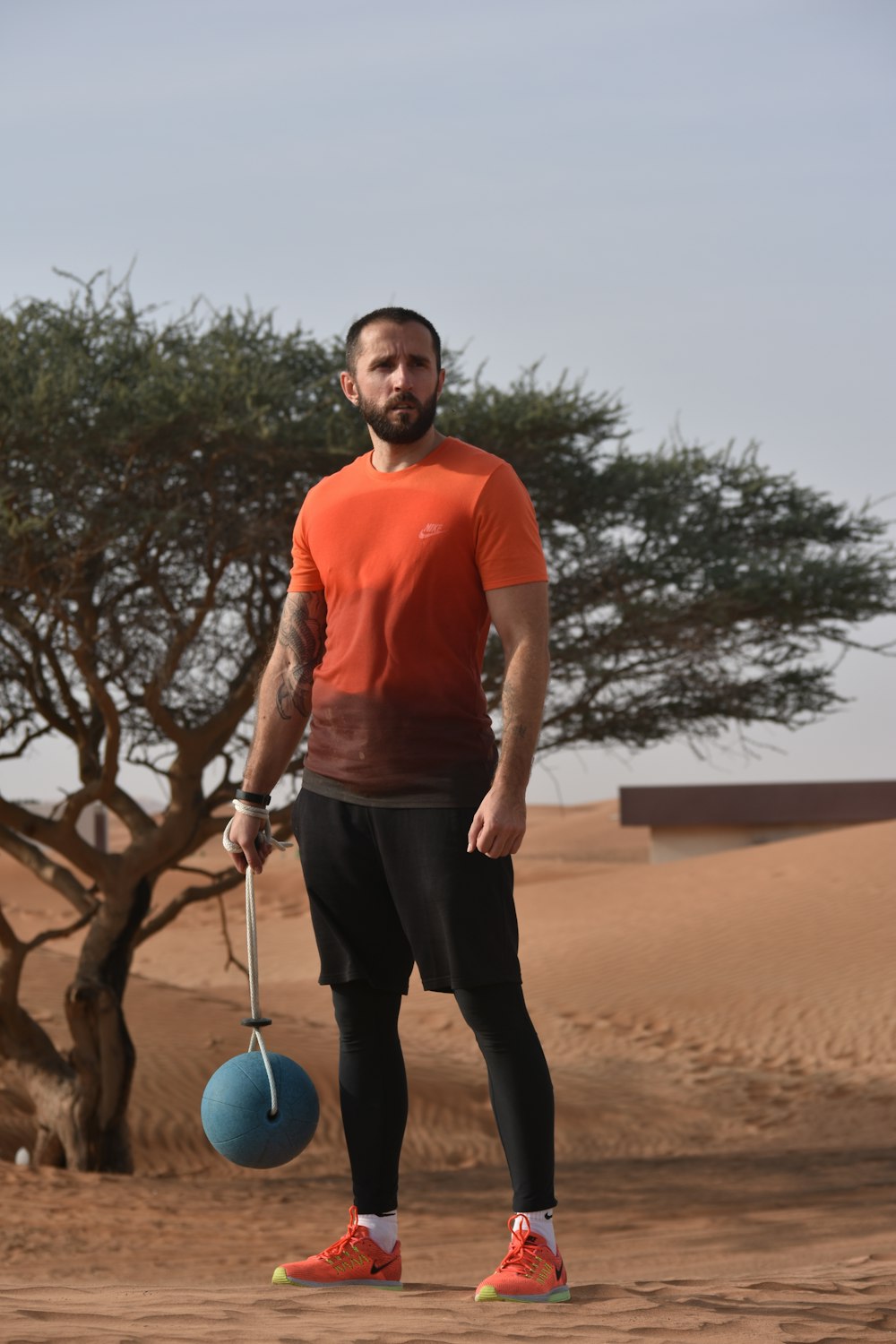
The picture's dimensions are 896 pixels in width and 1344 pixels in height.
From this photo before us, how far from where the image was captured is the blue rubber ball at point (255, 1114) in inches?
151

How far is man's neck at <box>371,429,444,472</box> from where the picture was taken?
13.0 feet

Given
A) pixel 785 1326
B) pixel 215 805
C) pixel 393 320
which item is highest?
pixel 393 320

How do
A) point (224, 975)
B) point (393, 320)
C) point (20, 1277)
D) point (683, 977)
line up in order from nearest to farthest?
point (393, 320), point (20, 1277), point (683, 977), point (224, 975)

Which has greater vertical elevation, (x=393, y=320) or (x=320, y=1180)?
(x=393, y=320)

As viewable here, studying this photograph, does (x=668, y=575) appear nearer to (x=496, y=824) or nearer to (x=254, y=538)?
(x=254, y=538)

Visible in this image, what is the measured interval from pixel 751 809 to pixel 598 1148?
22.3 m

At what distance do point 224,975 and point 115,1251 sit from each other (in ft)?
56.7

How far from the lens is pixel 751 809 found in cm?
3488

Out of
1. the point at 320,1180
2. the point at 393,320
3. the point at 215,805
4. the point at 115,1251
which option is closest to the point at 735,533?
the point at 215,805

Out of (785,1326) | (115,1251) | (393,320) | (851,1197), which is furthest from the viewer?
(851,1197)

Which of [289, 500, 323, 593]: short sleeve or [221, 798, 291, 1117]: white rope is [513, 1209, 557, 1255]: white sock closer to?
[221, 798, 291, 1117]: white rope

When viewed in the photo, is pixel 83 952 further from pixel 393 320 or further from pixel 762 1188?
pixel 393 320

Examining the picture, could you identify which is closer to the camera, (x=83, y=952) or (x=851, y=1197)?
(x=851, y=1197)

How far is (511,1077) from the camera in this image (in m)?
3.76
